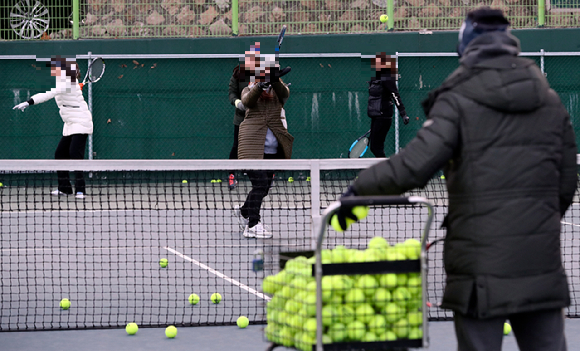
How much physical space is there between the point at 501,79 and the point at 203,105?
12201 millimetres

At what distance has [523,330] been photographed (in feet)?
8.34

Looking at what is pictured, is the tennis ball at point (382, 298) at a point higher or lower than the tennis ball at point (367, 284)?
lower

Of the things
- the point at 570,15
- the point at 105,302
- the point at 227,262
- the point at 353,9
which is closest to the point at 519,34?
the point at 570,15

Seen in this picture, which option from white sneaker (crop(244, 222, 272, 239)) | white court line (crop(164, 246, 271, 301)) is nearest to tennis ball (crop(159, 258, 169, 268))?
white court line (crop(164, 246, 271, 301))

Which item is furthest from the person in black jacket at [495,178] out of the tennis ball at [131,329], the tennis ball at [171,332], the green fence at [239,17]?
the green fence at [239,17]

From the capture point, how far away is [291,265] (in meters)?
2.51

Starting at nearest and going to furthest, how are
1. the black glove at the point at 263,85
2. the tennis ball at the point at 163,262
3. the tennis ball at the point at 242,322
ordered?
the tennis ball at the point at 242,322 < the tennis ball at the point at 163,262 < the black glove at the point at 263,85

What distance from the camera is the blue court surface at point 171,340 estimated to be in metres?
4.14

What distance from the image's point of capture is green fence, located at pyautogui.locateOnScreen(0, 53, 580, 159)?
46.5ft

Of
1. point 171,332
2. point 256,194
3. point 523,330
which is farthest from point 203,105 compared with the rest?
point 523,330

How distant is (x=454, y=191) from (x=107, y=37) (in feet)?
42.3

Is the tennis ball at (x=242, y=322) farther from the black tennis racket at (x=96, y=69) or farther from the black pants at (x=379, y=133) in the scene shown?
the black tennis racket at (x=96, y=69)

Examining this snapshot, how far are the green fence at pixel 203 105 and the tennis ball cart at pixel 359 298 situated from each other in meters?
11.9

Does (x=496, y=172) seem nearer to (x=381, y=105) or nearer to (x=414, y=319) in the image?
(x=414, y=319)
